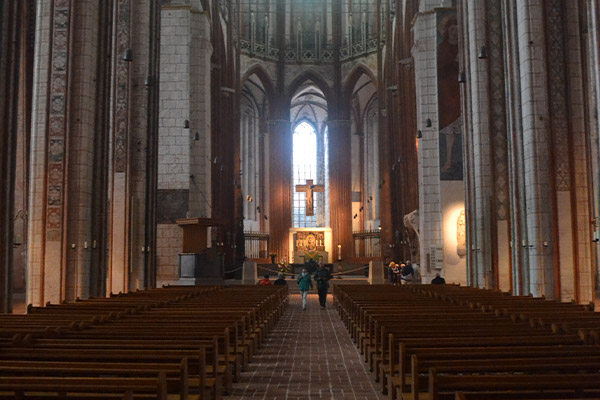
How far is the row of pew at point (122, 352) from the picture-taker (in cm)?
390

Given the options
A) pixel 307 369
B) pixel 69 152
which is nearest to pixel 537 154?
pixel 307 369

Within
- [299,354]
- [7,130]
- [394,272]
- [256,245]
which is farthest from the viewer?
[256,245]

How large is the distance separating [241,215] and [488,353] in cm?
3457

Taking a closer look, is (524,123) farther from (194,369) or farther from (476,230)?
(194,369)

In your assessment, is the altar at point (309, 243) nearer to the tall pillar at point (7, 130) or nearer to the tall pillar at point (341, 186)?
the tall pillar at point (341, 186)

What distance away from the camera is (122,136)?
2120cm

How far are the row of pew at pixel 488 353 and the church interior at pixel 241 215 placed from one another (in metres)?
0.03

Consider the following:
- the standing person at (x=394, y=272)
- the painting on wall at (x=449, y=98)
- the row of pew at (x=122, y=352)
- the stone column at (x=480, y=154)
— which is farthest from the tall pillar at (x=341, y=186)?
the row of pew at (x=122, y=352)

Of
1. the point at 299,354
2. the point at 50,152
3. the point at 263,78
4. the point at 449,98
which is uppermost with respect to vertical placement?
the point at 263,78

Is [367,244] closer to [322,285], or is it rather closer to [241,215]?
[241,215]

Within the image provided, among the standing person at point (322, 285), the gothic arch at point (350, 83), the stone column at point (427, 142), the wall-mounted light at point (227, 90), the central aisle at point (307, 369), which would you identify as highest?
the gothic arch at point (350, 83)

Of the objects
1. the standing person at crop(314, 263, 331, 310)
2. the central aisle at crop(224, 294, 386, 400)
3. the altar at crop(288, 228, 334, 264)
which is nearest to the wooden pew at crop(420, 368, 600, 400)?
the central aisle at crop(224, 294, 386, 400)

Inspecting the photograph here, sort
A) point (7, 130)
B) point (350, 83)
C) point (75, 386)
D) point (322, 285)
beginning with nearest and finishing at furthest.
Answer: point (75, 386) < point (7, 130) < point (322, 285) < point (350, 83)

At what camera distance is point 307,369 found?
30.8 ft
